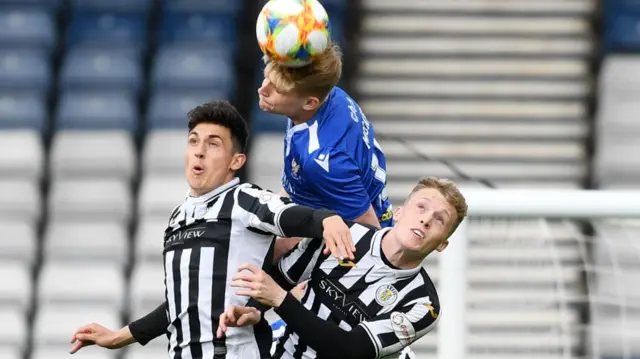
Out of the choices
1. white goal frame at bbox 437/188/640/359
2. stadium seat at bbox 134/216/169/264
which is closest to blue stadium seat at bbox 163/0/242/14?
stadium seat at bbox 134/216/169/264

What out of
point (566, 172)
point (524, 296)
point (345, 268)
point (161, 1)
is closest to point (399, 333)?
point (345, 268)

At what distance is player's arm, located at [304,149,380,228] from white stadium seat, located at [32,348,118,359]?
3645mm

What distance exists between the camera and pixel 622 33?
7.41 metres

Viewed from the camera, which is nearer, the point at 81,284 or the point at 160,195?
the point at 81,284

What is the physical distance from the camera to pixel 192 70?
297 inches

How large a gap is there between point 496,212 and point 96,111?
3.69 m

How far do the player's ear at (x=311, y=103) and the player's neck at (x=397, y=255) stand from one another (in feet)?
1.47

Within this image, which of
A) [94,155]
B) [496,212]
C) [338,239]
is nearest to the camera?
[338,239]

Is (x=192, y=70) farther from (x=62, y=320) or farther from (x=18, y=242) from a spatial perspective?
(x=62, y=320)

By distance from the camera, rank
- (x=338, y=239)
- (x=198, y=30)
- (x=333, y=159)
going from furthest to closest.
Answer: (x=198, y=30) → (x=333, y=159) → (x=338, y=239)

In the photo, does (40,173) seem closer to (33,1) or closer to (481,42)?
(33,1)

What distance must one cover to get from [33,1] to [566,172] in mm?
3336

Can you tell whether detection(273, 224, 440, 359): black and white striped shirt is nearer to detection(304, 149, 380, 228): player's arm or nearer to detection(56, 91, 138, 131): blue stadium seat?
detection(304, 149, 380, 228): player's arm

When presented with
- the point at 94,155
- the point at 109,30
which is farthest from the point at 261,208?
the point at 109,30
